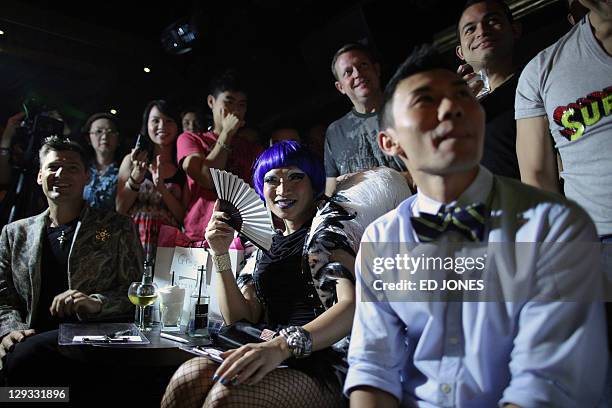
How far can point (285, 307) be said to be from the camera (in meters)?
1.71

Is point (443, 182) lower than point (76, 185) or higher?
lower

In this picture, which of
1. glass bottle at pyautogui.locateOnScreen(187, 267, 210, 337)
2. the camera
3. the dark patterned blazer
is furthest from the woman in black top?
the camera

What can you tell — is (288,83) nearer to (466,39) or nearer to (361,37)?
(361,37)

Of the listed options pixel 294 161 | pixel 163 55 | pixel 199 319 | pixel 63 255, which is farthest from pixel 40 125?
pixel 294 161

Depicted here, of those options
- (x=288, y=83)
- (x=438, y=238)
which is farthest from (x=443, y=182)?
(x=288, y=83)

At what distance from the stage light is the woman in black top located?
2.88 meters

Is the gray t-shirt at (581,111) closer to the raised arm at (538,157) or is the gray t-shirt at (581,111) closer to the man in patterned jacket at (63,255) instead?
the raised arm at (538,157)

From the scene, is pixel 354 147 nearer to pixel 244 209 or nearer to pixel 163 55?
pixel 244 209

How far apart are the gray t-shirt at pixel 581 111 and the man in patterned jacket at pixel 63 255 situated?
6.84 feet

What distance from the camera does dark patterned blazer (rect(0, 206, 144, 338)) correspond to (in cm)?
245

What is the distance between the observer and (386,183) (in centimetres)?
170

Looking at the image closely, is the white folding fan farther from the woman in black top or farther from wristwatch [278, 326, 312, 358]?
wristwatch [278, 326, 312, 358]

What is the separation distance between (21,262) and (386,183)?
1999 mm

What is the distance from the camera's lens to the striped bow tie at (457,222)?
0.95 m
